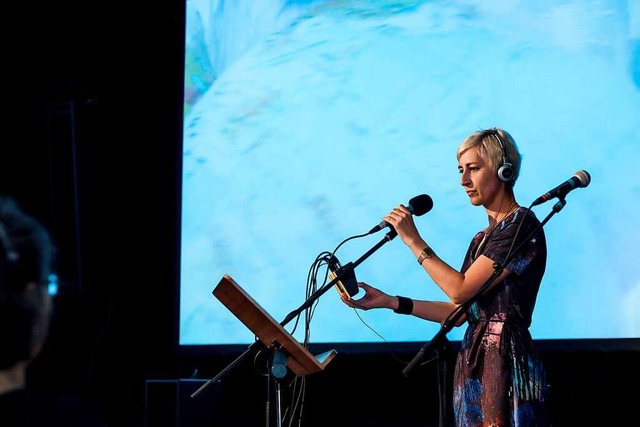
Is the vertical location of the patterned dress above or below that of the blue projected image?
below

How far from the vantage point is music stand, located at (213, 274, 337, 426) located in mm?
2418

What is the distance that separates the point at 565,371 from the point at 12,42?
3.37 m

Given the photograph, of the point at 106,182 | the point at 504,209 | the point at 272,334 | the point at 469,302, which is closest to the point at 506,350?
the point at 469,302

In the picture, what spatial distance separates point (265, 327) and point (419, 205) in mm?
609

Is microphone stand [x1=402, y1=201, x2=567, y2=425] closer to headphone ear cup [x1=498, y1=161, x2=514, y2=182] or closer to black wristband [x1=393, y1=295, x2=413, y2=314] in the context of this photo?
headphone ear cup [x1=498, y1=161, x2=514, y2=182]

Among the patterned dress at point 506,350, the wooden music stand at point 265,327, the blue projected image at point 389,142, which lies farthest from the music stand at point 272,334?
the blue projected image at point 389,142

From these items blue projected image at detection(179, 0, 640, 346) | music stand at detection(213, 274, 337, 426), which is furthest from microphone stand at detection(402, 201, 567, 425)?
blue projected image at detection(179, 0, 640, 346)

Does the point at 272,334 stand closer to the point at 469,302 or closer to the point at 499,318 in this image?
the point at 469,302

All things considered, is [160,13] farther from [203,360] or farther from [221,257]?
[203,360]

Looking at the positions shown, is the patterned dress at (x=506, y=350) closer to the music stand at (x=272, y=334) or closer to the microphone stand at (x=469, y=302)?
the microphone stand at (x=469, y=302)

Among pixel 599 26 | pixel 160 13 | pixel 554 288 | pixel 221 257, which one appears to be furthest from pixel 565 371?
pixel 160 13

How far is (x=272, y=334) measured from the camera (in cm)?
250

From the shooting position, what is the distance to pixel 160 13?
4.73 m

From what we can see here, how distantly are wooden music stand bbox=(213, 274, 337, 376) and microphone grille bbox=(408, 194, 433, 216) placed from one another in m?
0.50
